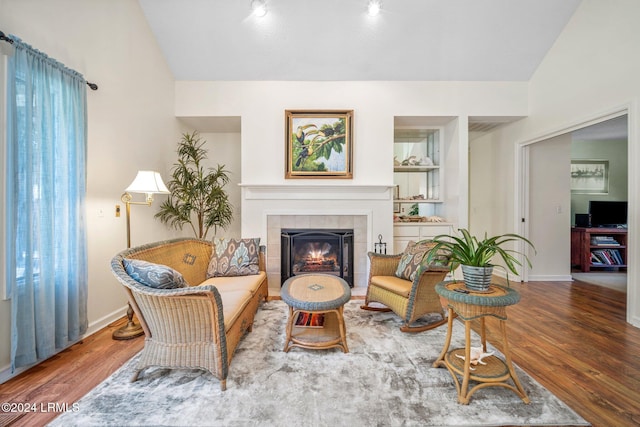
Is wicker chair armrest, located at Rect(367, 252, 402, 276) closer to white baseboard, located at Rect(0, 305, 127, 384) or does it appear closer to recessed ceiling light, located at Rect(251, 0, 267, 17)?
white baseboard, located at Rect(0, 305, 127, 384)

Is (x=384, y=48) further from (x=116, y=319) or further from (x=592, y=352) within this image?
(x=116, y=319)

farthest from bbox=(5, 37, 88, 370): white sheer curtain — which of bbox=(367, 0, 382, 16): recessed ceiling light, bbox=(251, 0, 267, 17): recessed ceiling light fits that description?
bbox=(367, 0, 382, 16): recessed ceiling light

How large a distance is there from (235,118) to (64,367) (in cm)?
333

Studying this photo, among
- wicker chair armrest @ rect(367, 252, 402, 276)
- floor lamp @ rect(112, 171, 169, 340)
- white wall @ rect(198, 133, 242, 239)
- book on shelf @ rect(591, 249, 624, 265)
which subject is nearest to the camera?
floor lamp @ rect(112, 171, 169, 340)

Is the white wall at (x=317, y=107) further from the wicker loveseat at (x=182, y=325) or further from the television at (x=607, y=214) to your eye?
the television at (x=607, y=214)

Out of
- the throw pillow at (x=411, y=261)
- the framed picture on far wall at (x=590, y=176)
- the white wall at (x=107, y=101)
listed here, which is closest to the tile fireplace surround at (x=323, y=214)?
the throw pillow at (x=411, y=261)

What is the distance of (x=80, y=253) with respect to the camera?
86.3 inches

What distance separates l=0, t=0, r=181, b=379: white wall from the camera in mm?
2023

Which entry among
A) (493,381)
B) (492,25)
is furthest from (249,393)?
(492,25)

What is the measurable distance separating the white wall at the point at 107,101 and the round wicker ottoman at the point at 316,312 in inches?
74.7

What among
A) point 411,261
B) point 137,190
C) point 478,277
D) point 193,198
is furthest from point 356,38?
point 478,277

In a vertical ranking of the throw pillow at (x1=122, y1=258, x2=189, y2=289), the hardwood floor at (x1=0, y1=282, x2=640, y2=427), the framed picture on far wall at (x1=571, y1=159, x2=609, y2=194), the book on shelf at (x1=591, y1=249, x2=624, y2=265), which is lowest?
the hardwood floor at (x1=0, y1=282, x2=640, y2=427)

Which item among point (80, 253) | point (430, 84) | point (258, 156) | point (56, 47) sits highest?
point (430, 84)

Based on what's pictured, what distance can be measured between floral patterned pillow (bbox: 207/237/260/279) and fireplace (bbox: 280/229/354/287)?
0.89 meters
